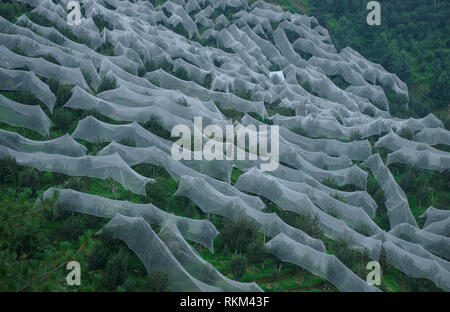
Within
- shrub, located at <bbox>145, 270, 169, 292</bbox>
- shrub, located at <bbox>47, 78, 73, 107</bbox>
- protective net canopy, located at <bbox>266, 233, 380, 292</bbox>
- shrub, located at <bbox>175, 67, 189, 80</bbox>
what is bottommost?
protective net canopy, located at <bbox>266, 233, 380, 292</bbox>

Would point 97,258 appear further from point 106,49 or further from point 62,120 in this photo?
point 106,49

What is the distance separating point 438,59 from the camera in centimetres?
3694

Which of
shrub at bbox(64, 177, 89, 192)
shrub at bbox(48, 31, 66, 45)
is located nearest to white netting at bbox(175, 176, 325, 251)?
shrub at bbox(64, 177, 89, 192)

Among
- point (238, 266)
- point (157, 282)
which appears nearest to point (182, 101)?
point (238, 266)

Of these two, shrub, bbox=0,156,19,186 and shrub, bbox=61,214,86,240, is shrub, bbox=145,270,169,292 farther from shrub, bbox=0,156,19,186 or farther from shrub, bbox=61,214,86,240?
shrub, bbox=0,156,19,186

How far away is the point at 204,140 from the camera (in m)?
18.0

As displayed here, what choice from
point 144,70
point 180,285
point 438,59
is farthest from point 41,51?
point 438,59

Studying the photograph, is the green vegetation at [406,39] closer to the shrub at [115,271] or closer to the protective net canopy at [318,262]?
the protective net canopy at [318,262]

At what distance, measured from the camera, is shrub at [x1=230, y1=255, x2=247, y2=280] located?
1255 centimetres

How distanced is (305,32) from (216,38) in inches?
309

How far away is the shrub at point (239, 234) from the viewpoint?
13.7m

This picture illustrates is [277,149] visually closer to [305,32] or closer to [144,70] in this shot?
[144,70]

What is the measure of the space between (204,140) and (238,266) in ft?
21.5

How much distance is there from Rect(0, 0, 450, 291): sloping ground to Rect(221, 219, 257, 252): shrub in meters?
0.28
